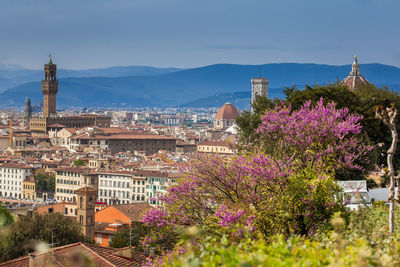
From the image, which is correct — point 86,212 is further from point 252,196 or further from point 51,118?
point 51,118

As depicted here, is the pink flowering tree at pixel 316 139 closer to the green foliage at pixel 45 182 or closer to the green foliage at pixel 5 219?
the green foliage at pixel 5 219

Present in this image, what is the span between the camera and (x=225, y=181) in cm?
1348

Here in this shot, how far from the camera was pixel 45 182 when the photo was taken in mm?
77438

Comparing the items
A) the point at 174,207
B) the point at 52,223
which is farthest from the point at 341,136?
the point at 52,223

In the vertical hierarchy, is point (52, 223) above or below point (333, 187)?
below

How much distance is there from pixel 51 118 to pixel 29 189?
54.7 m

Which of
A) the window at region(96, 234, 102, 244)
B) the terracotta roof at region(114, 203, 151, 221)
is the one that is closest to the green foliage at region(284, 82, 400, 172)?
the window at region(96, 234, 102, 244)

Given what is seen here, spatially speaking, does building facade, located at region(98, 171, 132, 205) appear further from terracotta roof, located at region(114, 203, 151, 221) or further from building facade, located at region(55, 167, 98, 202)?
terracotta roof, located at region(114, 203, 151, 221)

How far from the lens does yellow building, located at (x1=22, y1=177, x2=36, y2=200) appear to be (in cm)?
7744

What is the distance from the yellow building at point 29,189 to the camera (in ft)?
254

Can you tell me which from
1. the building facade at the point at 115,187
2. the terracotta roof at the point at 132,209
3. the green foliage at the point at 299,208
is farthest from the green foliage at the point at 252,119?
the building facade at the point at 115,187

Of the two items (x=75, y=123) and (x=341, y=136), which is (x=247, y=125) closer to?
(x=341, y=136)

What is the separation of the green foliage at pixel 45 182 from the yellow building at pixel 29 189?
48 centimetres

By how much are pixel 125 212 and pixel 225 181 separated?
107ft
